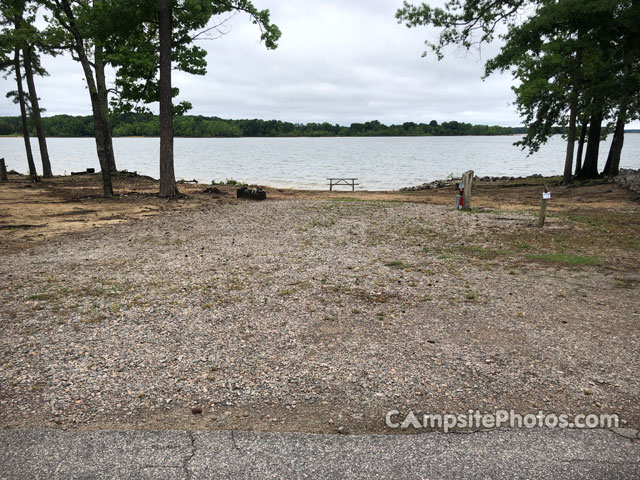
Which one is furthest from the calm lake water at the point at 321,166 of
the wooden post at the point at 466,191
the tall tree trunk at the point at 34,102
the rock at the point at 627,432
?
the rock at the point at 627,432

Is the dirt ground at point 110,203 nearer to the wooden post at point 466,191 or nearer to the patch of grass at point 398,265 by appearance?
the wooden post at point 466,191

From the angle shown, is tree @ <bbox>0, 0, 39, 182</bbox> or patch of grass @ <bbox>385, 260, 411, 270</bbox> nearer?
patch of grass @ <bbox>385, 260, 411, 270</bbox>

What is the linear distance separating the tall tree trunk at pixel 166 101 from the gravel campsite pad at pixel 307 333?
8.51 metres

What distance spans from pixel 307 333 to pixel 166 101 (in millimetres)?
15244

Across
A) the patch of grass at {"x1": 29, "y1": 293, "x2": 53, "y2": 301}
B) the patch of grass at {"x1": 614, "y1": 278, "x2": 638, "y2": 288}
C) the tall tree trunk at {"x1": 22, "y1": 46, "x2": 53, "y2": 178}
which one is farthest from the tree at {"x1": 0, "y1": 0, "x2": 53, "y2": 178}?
the patch of grass at {"x1": 614, "y1": 278, "x2": 638, "y2": 288}

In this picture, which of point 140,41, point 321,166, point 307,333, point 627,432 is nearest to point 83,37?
point 140,41

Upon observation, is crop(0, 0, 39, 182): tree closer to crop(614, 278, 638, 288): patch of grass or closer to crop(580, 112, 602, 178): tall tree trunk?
crop(614, 278, 638, 288): patch of grass

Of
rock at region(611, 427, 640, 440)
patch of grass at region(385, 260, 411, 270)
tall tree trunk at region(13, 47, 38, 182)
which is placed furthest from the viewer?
tall tree trunk at region(13, 47, 38, 182)

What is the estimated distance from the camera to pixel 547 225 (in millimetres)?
12727

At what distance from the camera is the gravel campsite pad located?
3873 mm

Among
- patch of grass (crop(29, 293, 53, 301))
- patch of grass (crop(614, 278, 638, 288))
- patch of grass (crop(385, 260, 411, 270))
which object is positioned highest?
patch of grass (crop(614, 278, 638, 288))

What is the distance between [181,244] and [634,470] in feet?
30.8

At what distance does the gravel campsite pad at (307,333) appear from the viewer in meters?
3.87

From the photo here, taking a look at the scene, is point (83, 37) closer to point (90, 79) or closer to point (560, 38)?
point (90, 79)
